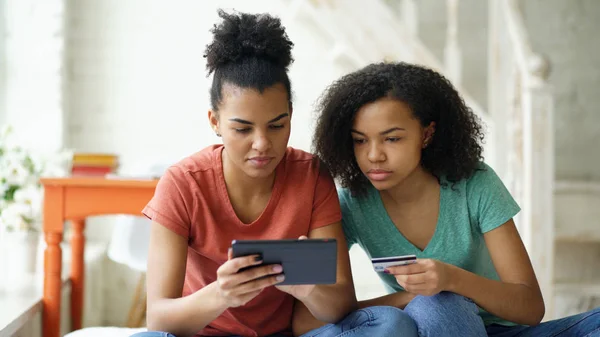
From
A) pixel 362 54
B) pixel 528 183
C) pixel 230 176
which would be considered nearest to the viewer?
pixel 230 176

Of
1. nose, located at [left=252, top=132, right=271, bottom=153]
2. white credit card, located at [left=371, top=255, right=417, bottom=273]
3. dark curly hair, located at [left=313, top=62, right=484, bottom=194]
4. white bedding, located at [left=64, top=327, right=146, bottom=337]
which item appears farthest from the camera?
white bedding, located at [left=64, top=327, right=146, bottom=337]

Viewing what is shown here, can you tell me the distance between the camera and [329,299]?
1715 millimetres

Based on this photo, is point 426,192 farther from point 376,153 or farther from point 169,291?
point 169,291

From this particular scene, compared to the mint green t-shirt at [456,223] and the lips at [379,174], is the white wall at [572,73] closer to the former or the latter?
the mint green t-shirt at [456,223]

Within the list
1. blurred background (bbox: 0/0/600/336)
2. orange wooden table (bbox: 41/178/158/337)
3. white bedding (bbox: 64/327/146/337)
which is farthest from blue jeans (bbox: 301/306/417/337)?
blurred background (bbox: 0/0/600/336)

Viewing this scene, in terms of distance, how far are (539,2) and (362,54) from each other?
5.91 ft

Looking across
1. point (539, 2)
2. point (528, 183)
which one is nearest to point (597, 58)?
point (539, 2)

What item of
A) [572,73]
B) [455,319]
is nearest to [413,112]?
[455,319]

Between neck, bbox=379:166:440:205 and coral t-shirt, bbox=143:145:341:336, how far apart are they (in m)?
0.21

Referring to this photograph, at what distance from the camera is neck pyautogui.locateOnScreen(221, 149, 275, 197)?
185 centimetres

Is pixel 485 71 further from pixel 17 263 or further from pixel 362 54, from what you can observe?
pixel 17 263

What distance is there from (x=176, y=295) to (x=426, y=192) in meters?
0.75

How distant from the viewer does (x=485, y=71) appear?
542 centimetres

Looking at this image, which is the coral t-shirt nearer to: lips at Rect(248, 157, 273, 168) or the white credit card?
lips at Rect(248, 157, 273, 168)
